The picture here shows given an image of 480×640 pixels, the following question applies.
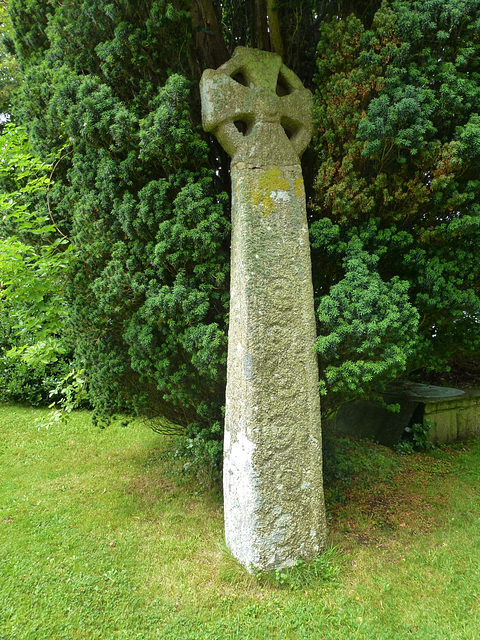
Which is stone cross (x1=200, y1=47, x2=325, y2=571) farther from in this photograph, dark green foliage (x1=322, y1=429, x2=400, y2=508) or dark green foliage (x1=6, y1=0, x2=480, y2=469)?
dark green foliage (x1=322, y1=429, x2=400, y2=508)

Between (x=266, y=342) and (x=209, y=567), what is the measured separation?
1.58m

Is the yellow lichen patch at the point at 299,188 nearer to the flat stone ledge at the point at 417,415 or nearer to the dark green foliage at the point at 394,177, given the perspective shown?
the dark green foliage at the point at 394,177

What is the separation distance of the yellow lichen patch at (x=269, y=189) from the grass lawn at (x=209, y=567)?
2.41 meters

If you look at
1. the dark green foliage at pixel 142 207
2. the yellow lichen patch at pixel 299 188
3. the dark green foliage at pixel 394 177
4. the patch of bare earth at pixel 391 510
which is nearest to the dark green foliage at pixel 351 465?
the patch of bare earth at pixel 391 510

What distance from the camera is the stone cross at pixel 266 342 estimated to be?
9.39 feet

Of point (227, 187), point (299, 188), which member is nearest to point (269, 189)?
point (299, 188)

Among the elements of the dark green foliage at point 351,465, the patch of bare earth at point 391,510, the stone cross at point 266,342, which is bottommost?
the patch of bare earth at point 391,510

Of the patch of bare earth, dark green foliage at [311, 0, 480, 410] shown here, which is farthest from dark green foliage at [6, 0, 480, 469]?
the patch of bare earth

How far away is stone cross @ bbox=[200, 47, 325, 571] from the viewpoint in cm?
286

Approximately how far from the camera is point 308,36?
3887 mm

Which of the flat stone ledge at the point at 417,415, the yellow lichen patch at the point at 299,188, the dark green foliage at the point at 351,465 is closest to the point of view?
the yellow lichen patch at the point at 299,188

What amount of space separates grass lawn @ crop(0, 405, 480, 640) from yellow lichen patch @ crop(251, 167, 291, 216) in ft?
7.92

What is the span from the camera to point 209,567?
299 cm

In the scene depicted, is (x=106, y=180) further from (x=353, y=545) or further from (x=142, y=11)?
(x=353, y=545)
